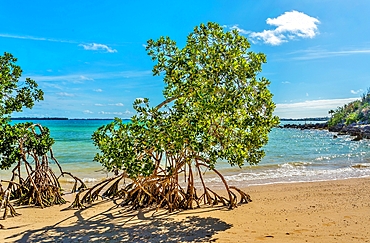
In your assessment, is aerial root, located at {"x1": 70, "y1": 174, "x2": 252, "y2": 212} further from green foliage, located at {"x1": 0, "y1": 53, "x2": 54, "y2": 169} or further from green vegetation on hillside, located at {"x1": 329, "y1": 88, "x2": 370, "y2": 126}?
green vegetation on hillside, located at {"x1": 329, "y1": 88, "x2": 370, "y2": 126}

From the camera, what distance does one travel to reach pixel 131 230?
25.9 ft

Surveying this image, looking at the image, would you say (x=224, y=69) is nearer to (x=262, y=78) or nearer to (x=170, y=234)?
(x=262, y=78)

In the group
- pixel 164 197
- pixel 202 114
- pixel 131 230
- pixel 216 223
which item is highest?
pixel 202 114

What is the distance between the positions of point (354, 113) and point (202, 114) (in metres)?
66.7

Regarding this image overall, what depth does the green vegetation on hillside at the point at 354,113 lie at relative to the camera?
59.9 metres

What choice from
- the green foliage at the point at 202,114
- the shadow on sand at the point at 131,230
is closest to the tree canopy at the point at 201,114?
the green foliage at the point at 202,114

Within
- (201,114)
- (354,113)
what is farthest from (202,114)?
(354,113)

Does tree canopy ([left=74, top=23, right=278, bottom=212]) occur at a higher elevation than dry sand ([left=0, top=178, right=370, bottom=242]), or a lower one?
higher

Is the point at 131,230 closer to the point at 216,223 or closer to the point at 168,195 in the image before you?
the point at 168,195

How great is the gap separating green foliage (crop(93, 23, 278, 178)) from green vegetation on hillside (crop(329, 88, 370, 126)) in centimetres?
5523

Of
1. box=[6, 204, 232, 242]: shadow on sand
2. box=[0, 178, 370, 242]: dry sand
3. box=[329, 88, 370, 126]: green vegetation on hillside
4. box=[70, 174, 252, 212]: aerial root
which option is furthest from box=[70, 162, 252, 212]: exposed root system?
box=[329, 88, 370, 126]: green vegetation on hillside

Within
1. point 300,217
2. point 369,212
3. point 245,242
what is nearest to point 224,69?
point 245,242

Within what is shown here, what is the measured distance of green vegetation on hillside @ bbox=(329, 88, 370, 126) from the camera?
59912mm

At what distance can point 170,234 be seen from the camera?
7.52 m
